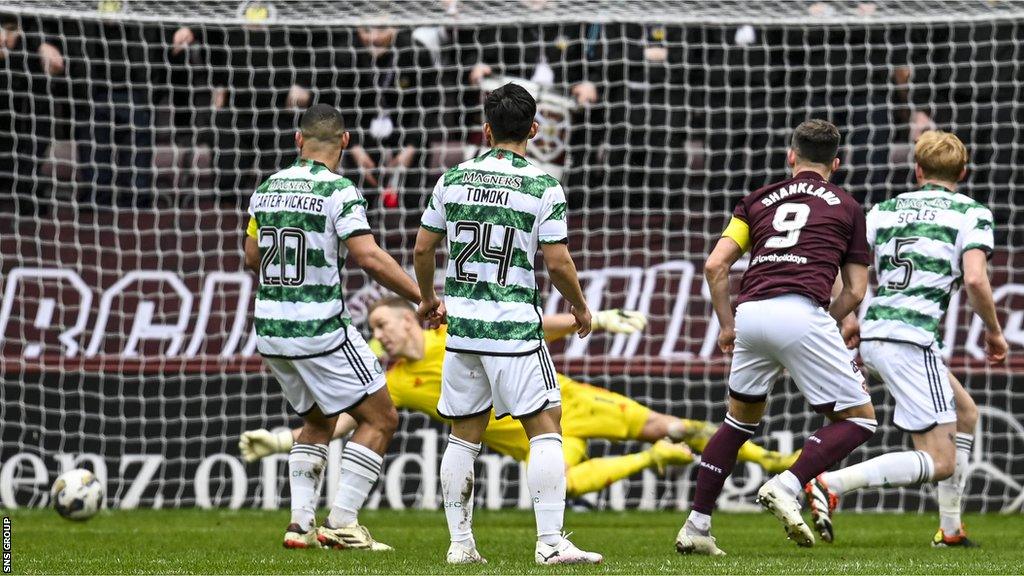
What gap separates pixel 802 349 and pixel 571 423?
2.73 metres

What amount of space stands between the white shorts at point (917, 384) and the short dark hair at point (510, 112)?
219 cm

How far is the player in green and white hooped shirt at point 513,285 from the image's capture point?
17.6ft

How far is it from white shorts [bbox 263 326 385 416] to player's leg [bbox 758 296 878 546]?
5.79 ft

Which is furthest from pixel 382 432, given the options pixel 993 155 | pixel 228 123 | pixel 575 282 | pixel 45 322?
pixel 993 155

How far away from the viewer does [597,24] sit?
10.7 metres

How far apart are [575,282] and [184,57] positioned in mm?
6084

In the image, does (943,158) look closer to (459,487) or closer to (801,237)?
(801,237)

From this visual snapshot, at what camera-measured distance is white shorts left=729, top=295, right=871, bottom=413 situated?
5773 mm

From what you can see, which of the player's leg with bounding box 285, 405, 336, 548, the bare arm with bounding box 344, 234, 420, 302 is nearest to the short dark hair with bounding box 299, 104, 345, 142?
the bare arm with bounding box 344, 234, 420, 302

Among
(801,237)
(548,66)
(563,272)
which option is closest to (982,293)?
(801,237)

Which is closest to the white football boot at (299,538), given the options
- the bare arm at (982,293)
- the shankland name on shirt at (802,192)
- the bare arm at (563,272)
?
the bare arm at (563,272)

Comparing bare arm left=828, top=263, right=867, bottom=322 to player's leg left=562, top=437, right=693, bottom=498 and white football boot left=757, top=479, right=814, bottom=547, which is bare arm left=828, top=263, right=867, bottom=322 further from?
player's leg left=562, top=437, right=693, bottom=498

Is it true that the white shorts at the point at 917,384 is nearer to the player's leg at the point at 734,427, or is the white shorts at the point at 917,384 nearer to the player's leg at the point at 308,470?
the player's leg at the point at 734,427

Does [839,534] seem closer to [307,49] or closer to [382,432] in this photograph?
[382,432]
